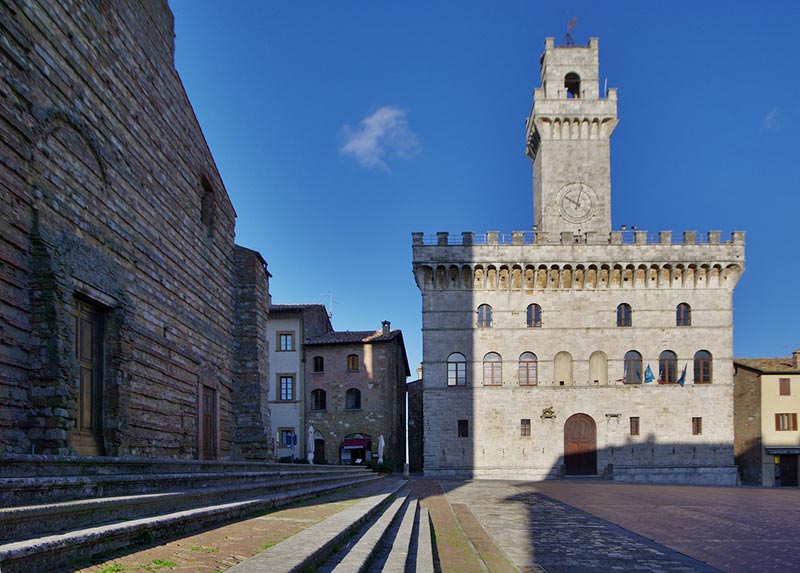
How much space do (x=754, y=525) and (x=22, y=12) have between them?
14.3 meters

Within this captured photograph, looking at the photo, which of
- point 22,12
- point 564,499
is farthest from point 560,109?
point 22,12

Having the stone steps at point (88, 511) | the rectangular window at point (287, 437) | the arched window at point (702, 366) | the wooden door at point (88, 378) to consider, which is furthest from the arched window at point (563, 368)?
the stone steps at point (88, 511)

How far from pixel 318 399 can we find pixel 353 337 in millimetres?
4213

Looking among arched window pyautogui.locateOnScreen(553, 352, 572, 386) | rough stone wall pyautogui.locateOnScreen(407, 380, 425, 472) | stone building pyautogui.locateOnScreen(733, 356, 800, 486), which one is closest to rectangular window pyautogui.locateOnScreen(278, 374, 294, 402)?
rough stone wall pyautogui.locateOnScreen(407, 380, 425, 472)

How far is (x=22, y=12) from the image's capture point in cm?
845

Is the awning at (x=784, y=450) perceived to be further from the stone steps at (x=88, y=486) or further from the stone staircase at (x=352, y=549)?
the stone steps at (x=88, y=486)

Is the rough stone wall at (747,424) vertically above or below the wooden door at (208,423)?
below

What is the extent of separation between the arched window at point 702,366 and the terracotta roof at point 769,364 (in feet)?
13.3

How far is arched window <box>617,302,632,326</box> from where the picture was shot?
34969 mm

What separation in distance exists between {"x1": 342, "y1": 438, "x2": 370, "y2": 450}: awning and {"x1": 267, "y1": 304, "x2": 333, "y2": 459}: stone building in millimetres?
2558

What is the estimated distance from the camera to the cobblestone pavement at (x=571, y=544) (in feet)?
25.1

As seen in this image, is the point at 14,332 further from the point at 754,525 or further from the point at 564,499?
the point at 564,499

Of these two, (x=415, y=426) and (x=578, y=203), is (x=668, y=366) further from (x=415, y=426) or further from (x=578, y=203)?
(x=415, y=426)

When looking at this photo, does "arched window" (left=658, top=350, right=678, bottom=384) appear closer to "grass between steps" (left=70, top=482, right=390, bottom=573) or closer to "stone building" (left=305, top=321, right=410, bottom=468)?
"stone building" (left=305, top=321, right=410, bottom=468)
